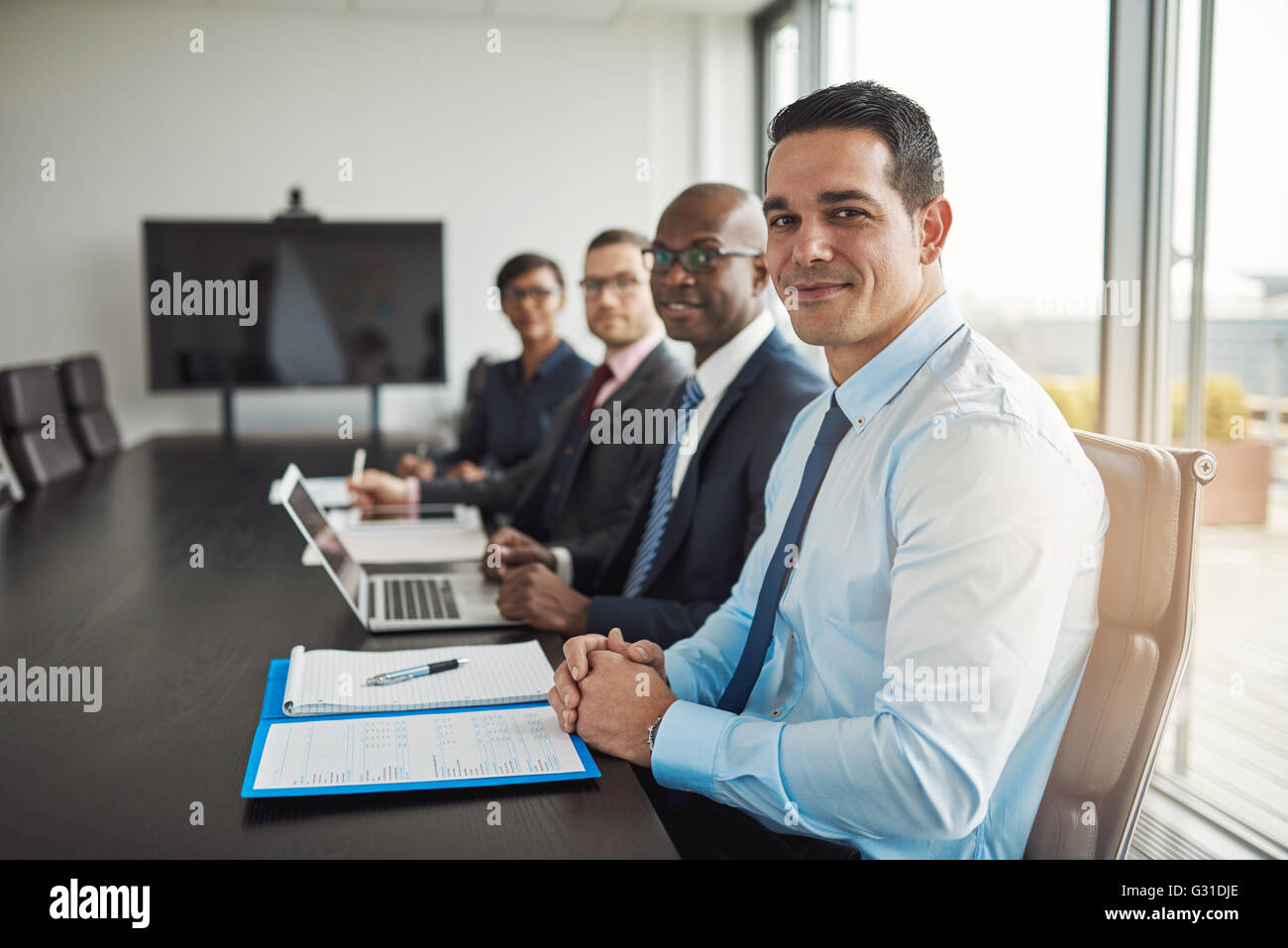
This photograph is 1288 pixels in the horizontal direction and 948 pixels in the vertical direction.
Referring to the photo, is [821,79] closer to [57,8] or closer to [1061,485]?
[57,8]

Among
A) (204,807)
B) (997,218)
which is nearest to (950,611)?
(204,807)

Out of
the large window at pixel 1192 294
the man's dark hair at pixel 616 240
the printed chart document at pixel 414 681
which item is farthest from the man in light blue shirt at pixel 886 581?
the man's dark hair at pixel 616 240

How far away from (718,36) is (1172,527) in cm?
544

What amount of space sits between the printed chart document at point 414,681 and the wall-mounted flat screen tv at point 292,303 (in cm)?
441

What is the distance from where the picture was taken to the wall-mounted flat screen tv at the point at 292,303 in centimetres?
549

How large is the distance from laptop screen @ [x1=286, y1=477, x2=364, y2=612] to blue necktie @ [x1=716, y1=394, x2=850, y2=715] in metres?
0.63

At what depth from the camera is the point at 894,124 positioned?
128cm

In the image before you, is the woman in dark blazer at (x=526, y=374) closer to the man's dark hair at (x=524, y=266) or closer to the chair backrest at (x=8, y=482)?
the man's dark hair at (x=524, y=266)

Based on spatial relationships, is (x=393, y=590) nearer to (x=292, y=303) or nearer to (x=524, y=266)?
(x=524, y=266)

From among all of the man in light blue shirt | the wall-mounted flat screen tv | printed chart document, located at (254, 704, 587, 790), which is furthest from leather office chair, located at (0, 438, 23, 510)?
the man in light blue shirt

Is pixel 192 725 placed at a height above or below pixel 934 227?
below

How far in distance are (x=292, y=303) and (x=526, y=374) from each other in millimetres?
2366

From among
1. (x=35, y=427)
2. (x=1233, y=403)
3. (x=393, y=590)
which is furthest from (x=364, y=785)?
(x=35, y=427)

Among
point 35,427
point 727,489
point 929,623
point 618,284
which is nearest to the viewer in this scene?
point 929,623
